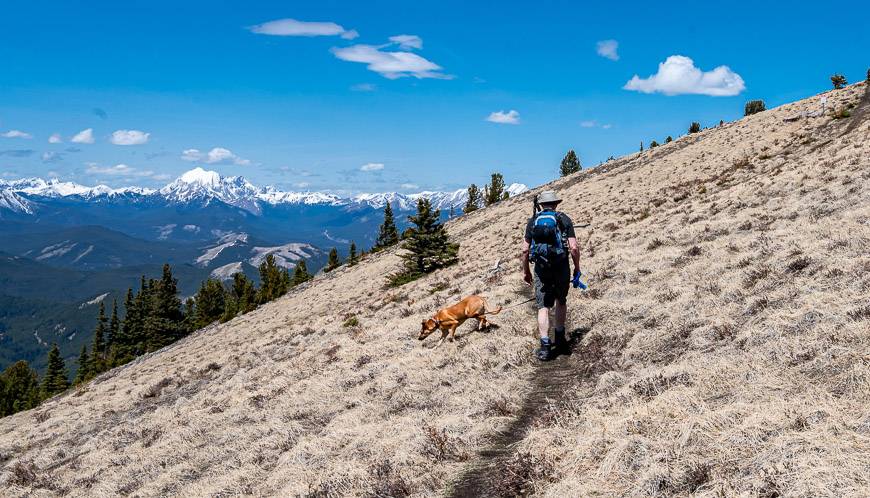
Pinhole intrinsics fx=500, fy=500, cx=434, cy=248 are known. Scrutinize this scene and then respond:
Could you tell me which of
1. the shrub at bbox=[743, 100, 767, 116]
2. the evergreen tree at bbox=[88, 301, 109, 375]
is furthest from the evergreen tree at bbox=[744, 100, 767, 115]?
the evergreen tree at bbox=[88, 301, 109, 375]

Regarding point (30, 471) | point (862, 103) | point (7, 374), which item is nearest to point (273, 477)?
point (30, 471)

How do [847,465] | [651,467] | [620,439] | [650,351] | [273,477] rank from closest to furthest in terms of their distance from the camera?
[847,465] → [651,467] → [620,439] → [273,477] → [650,351]

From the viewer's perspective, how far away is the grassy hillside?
16.2 ft

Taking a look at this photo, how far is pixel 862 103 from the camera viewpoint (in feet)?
130

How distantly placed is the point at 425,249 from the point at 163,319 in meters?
63.9

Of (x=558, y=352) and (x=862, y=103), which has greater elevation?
(x=862, y=103)

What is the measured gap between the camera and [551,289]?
30.9 ft

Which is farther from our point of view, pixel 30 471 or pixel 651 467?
pixel 30 471

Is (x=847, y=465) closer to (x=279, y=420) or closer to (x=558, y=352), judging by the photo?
(x=558, y=352)

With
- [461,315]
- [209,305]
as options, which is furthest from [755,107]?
[209,305]

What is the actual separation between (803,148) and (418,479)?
114 feet

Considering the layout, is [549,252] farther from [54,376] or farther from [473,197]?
[54,376]

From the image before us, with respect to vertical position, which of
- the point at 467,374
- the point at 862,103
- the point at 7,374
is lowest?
the point at 7,374

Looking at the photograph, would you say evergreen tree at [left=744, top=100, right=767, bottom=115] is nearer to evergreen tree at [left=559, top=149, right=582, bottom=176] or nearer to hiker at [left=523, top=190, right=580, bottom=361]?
evergreen tree at [left=559, top=149, right=582, bottom=176]
